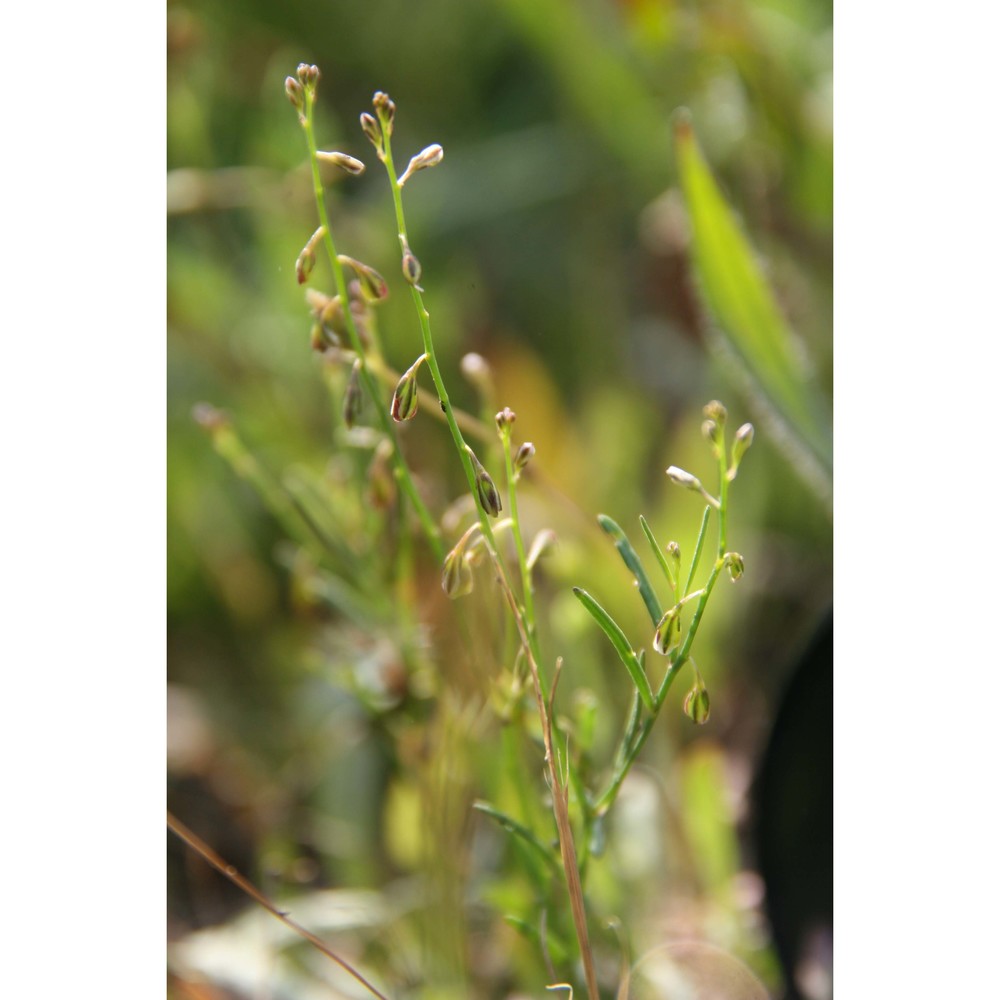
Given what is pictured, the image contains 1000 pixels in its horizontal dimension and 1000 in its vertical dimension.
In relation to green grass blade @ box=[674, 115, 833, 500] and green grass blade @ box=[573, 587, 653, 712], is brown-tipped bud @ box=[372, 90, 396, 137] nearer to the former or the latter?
green grass blade @ box=[573, 587, 653, 712]

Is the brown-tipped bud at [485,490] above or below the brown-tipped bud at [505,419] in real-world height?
below

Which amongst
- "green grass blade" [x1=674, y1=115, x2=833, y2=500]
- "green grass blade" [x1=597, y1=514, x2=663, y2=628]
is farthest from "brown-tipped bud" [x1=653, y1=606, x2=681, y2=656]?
"green grass blade" [x1=674, y1=115, x2=833, y2=500]

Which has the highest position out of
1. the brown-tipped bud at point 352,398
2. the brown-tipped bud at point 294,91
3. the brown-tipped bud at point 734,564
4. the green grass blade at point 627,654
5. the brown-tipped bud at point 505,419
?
the brown-tipped bud at point 294,91

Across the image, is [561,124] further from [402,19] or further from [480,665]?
[480,665]

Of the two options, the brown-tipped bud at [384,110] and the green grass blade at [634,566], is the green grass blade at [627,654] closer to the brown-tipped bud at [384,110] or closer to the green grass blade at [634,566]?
the green grass blade at [634,566]

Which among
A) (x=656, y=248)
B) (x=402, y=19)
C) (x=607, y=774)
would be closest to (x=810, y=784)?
(x=607, y=774)

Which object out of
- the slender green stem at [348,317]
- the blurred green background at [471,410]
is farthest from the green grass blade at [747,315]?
the slender green stem at [348,317]
